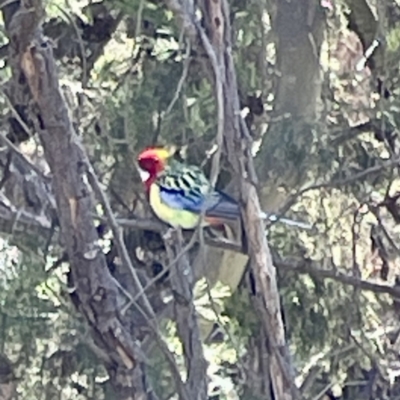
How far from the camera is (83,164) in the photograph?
2166 mm

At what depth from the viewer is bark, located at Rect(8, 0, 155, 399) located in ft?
6.68

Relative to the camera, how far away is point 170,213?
2.98 m

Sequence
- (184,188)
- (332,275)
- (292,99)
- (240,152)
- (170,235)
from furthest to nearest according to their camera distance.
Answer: (292,99), (184,188), (332,275), (170,235), (240,152)

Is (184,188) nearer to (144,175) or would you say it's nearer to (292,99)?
(144,175)

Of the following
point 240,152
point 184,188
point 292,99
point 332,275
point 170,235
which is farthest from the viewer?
point 292,99

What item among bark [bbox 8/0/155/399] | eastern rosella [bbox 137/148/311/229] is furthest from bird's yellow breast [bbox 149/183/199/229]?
bark [bbox 8/0/155/399]

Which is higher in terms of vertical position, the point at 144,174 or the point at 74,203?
the point at 144,174

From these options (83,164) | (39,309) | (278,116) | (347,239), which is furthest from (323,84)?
(83,164)

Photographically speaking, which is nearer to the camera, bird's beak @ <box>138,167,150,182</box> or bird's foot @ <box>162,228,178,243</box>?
bird's foot @ <box>162,228,178,243</box>

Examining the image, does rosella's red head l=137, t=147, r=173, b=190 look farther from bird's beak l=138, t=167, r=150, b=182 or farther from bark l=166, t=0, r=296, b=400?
bark l=166, t=0, r=296, b=400

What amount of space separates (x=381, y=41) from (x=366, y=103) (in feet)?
1.40

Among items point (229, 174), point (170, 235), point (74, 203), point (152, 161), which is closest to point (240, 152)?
point (74, 203)

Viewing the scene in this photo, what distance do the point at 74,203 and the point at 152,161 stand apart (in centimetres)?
78

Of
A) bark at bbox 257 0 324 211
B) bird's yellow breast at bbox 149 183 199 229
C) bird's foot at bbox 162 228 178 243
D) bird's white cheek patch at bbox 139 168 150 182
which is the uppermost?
bark at bbox 257 0 324 211
